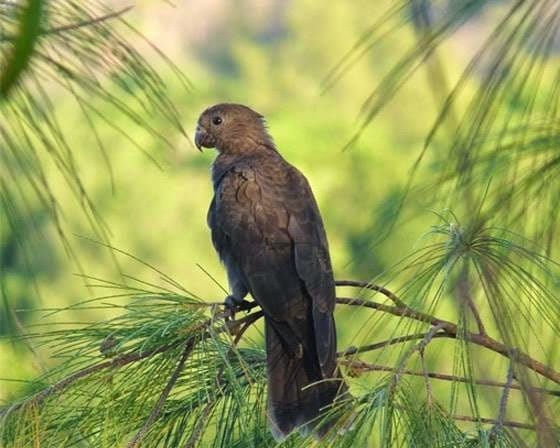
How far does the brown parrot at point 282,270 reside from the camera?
219 cm

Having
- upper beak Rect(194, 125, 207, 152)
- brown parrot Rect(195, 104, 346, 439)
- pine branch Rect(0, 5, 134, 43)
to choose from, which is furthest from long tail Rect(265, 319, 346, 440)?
upper beak Rect(194, 125, 207, 152)

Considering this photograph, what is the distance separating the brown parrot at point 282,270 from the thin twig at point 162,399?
0.29 m

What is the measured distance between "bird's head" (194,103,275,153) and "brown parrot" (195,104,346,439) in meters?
0.05

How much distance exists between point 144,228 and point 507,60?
1187cm

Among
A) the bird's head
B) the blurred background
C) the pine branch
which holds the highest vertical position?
the blurred background

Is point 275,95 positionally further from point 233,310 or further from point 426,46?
point 426,46

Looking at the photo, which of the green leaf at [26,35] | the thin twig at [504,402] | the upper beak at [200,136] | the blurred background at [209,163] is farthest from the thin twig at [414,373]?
the blurred background at [209,163]

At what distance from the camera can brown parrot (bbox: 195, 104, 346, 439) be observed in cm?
219

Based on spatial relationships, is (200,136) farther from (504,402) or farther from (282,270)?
(504,402)

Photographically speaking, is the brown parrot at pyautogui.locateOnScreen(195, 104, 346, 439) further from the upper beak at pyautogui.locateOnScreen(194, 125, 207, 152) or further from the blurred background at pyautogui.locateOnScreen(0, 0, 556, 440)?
the blurred background at pyautogui.locateOnScreen(0, 0, 556, 440)

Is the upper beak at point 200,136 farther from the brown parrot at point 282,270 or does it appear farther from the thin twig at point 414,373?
the thin twig at point 414,373

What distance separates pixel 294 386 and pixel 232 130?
3.90ft

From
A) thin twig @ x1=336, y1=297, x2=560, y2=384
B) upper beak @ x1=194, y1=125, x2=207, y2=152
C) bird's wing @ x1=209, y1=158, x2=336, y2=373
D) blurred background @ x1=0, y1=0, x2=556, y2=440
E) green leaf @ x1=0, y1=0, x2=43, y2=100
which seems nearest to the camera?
→ green leaf @ x1=0, y1=0, x2=43, y2=100

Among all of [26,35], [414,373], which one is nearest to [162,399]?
[414,373]
